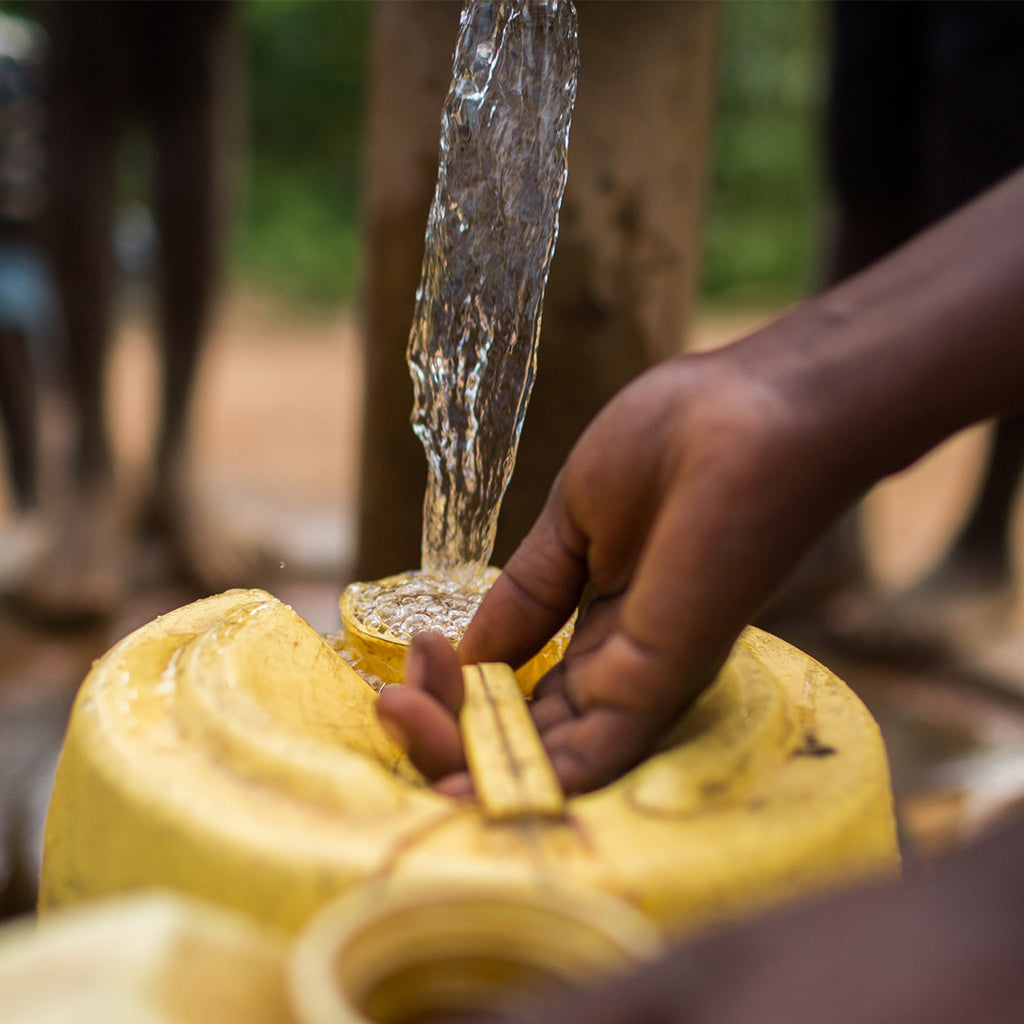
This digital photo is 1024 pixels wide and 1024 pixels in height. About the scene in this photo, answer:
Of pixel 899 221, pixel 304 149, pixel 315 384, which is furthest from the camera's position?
pixel 304 149

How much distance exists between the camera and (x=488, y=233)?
3.58 feet

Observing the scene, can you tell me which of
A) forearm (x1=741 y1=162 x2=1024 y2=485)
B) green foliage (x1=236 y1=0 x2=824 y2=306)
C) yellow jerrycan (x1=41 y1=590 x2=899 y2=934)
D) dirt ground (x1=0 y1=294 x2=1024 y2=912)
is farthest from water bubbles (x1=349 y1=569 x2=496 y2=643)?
green foliage (x1=236 y1=0 x2=824 y2=306)

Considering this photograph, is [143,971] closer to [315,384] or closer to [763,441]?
[763,441]

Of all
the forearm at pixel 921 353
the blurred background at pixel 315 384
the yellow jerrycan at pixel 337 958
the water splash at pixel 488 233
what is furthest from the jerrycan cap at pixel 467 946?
the blurred background at pixel 315 384

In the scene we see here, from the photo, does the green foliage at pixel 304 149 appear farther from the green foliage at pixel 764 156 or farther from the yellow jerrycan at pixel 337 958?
→ the yellow jerrycan at pixel 337 958

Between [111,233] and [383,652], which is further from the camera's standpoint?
[111,233]

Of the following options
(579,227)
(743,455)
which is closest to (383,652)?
(743,455)

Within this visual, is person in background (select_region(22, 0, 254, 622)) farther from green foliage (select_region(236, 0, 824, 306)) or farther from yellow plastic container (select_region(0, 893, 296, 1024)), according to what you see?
green foliage (select_region(236, 0, 824, 306))

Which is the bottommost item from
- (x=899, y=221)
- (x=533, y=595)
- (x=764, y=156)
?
(x=764, y=156)

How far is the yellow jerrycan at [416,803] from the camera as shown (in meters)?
0.53

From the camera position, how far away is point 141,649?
0.74m

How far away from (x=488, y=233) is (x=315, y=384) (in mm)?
3921

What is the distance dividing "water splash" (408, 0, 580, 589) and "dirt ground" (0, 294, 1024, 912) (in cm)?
53

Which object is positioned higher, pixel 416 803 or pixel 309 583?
pixel 416 803
